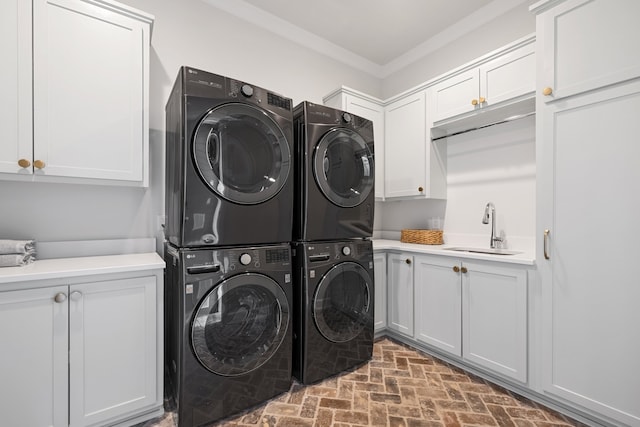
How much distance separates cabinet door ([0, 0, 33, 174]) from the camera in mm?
1411

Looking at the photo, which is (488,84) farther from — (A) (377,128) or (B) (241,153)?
(B) (241,153)

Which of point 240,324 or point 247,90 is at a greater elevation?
point 247,90

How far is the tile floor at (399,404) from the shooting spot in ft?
5.36

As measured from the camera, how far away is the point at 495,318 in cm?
196

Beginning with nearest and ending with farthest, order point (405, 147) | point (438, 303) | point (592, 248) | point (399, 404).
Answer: point (592, 248) < point (399, 404) < point (438, 303) < point (405, 147)

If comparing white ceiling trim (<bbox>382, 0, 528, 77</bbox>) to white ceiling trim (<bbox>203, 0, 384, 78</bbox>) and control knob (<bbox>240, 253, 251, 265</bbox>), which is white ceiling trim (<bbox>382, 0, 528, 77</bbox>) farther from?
control knob (<bbox>240, 253, 251, 265</bbox>)

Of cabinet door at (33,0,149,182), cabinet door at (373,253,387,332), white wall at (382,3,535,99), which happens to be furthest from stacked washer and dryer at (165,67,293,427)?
white wall at (382,3,535,99)

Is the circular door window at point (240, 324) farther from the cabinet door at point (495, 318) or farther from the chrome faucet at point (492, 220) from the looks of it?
the chrome faucet at point (492, 220)

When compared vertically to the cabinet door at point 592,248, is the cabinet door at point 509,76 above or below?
above

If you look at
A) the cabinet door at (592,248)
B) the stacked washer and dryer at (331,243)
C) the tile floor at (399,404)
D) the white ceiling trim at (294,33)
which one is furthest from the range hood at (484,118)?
the tile floor at (399,404)

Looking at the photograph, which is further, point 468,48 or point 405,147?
point 405,147

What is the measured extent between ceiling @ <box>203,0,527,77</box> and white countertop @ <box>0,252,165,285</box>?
2154mm

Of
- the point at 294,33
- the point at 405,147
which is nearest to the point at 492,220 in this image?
the point at 405,147

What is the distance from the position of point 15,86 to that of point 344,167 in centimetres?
186
